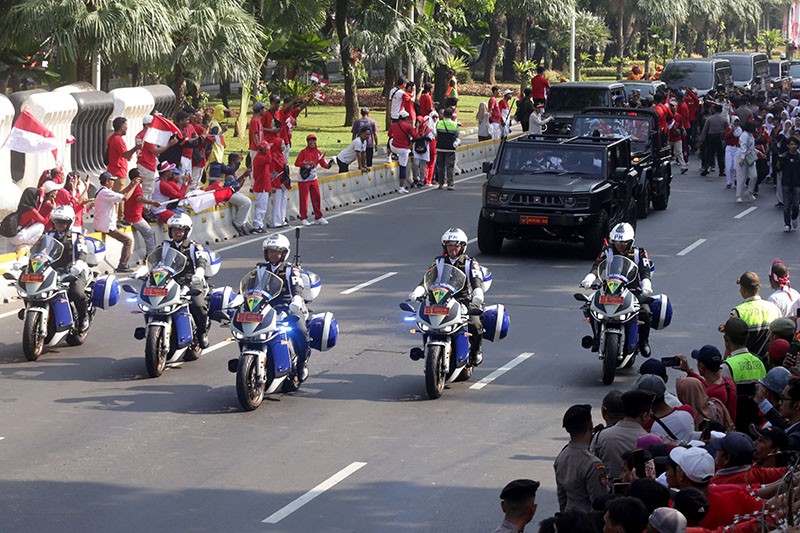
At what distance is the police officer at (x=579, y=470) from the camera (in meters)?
8.69

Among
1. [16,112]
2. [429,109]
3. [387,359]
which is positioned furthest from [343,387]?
A: [429,109]

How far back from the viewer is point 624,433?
917 cm

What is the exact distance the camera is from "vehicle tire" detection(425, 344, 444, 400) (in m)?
14.2

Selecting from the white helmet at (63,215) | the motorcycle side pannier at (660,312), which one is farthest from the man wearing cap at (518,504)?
the white helmet at (63,215)

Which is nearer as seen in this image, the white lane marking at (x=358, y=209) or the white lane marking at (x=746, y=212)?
the white lane marking at (x=358, y=209)

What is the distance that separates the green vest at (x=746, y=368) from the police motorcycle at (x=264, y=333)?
4.73 m

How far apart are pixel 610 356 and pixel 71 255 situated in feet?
20.6

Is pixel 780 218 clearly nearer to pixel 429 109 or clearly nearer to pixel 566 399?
pixel 429 109

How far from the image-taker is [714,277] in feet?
68.9

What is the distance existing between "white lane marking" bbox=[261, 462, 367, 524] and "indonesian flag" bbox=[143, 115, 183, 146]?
12.8 metres

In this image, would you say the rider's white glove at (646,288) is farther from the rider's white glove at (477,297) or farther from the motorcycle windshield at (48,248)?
the motorcycle windshield at (48,248)

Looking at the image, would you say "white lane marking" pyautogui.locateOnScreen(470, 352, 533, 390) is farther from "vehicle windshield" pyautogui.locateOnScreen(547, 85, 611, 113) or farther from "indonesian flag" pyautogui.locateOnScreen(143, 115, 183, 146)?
"vehicle windshield" pyautogui.locateOnScreen(547, 85, 611, 113)

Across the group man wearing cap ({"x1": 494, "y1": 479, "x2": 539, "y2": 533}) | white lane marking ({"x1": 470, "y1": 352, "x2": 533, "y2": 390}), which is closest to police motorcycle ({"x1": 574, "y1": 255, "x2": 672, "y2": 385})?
white lane marking ({"x1": 470, "y1": 352, "x2": 533, "y2": 390})

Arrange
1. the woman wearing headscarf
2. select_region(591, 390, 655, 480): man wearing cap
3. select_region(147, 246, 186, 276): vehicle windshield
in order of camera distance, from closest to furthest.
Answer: select_region(591, 390, 655, 480): man wearing cap, the woman wearing headscarf, select_region(147, 246, 186, 276): vehicle windshield
